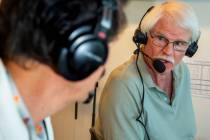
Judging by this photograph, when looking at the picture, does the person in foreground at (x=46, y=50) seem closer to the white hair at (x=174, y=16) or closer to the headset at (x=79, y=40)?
the headset at (x=79, y=40)

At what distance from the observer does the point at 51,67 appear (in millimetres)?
672

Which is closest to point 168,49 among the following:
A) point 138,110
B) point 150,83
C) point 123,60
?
point 150,83

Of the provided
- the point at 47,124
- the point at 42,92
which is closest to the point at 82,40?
the point at 42,92

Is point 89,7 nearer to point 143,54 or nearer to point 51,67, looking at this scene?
point 51,67

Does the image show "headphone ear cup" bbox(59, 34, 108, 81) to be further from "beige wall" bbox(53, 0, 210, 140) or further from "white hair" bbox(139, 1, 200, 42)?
"beige wall" bbox(53, 0, 210, 140)

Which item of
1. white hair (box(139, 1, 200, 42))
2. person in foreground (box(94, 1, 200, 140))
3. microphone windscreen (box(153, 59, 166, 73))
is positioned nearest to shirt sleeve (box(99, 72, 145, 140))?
person in foreground (box(94, 1, 200, 140))

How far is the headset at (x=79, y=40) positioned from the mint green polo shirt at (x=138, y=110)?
689 mm

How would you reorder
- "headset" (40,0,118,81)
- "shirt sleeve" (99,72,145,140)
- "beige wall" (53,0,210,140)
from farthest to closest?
"beige wall" (53,0,210,140)
"shirt sleeve" (99,72,145,140)
"headset" (40,0,118,81)

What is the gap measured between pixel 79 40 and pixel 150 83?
82 cm

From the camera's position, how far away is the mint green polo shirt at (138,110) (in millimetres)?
1315

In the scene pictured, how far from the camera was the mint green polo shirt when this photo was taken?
1.32 metres

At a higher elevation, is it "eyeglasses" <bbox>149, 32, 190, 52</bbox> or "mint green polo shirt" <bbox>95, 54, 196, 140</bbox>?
"eyeglasses" <bbox>149, 32, 190, 52</bbox>

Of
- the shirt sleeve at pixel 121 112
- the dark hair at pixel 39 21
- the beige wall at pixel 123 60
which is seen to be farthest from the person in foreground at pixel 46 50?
the beige wall at pixel 123 60

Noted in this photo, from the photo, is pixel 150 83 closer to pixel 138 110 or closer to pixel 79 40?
pixel 138 110
